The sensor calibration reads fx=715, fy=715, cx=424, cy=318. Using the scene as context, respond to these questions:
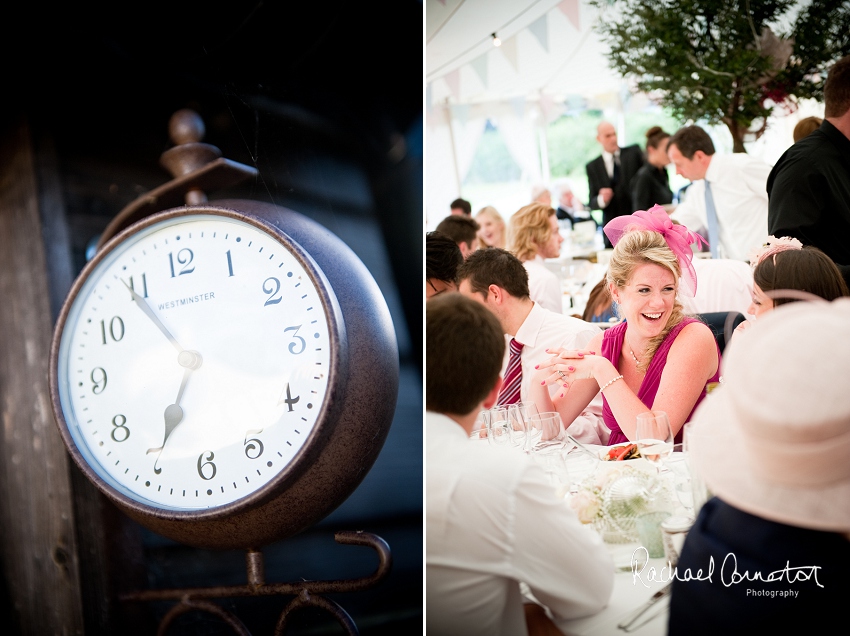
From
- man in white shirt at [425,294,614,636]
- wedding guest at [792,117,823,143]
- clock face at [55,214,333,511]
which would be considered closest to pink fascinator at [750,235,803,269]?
wedding guest at [792,117,823,143]

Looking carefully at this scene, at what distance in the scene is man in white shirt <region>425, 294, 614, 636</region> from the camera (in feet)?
2.95

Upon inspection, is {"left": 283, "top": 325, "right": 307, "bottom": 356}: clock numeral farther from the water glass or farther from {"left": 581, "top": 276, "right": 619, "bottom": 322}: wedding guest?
{"left": 581, "top": 276, "right": 619, "bottom": 322}: wedding guest

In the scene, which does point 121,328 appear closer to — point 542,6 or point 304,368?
point 304,368

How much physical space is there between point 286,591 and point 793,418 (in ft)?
2.58

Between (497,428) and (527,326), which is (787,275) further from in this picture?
(497,428)

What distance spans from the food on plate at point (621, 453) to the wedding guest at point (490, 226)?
0.34 m

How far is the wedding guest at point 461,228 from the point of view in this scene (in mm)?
1075

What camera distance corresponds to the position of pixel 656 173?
96 centimetres

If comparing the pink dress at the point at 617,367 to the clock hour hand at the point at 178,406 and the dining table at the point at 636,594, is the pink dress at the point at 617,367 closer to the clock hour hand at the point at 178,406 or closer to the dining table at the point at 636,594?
the dining table at the point at 636,594

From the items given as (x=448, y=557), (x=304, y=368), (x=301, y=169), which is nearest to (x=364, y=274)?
(x=304, y=368)

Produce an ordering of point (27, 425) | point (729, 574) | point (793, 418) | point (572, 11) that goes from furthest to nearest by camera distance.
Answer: point (27, 425)
point (572, 11)
point (729, 574)
point (793, 418)

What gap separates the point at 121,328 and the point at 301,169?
391 millimetres

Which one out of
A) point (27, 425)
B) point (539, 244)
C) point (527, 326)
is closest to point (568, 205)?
point (539, 244)

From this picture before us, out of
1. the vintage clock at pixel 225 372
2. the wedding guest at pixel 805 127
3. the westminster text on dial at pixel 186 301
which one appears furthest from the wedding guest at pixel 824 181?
the westminster text on dial at pixel 186 301
